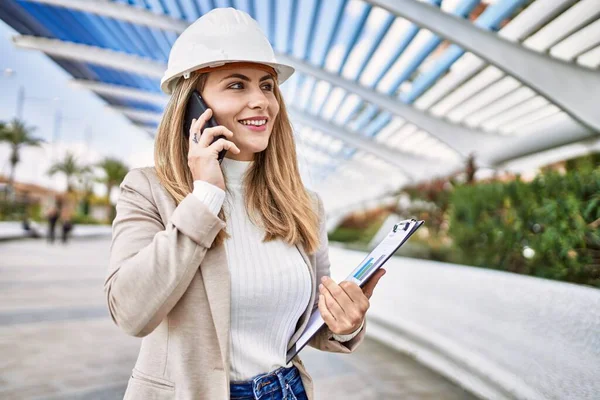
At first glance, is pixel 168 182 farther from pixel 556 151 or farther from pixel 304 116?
pixel 304 116

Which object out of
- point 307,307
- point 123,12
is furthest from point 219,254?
point 123,12

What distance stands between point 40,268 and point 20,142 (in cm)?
3303

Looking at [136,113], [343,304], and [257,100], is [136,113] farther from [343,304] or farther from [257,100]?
[343,304]

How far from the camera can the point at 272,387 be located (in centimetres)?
141

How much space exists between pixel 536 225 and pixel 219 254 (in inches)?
209

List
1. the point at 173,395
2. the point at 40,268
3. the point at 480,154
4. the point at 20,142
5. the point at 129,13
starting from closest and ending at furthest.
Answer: the point at 173,395
the point at 40,268
the point at 129,13
the point at 480,154
the point at 20,142

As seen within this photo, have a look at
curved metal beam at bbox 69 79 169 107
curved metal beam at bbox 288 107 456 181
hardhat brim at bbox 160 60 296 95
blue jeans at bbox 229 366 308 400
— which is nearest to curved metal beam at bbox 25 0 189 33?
curved metal beam at bbox 288 107 456 181

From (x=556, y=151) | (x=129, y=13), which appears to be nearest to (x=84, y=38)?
(x=129, y=13)

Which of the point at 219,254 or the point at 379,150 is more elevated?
the point at 379,150

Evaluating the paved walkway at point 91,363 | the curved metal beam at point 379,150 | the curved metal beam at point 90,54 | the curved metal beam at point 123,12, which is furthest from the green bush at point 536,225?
the curved metal beam at point 379,150

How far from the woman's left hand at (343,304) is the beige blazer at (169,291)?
267mm

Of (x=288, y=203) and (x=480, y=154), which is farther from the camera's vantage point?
(x=480, y=154)

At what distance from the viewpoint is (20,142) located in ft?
132

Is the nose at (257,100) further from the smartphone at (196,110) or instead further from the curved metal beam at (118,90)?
the curved metal beam at (118,90)
